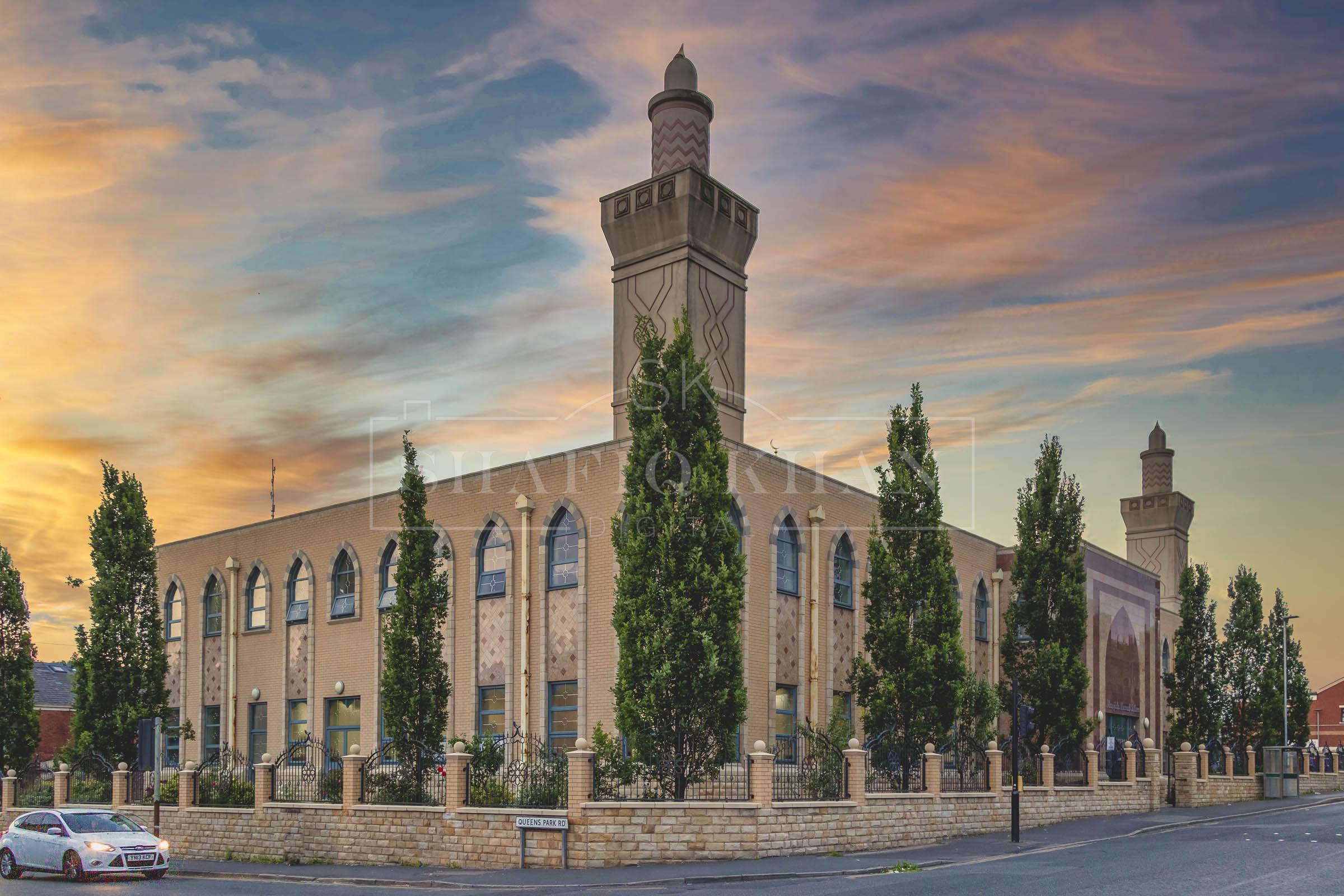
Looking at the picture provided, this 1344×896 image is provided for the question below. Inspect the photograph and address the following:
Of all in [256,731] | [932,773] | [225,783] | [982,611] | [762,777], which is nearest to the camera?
[762,777]

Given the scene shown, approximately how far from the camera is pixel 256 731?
3662cm

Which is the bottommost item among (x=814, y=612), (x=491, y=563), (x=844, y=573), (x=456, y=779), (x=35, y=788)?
(x=35, y=788)

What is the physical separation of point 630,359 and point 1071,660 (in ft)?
48.9

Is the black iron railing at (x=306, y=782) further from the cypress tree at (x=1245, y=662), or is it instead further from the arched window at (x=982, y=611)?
the cypress tree at (x=1245, y=662)

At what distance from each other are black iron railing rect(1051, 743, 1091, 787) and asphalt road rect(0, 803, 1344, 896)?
7133 mm

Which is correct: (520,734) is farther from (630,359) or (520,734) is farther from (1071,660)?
(1071,660)

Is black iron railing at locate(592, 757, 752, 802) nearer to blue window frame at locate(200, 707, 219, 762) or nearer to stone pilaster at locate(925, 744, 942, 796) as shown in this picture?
stone pilaster at locate(925, 744, 942, 796)

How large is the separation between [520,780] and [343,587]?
1304cm

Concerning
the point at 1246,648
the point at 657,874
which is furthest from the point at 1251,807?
the point at 657,874

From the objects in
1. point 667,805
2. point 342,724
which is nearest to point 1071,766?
point 667,805

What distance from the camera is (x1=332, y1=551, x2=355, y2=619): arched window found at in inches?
1345

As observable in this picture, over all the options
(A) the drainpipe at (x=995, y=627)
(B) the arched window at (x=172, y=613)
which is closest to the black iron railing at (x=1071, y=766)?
(A) the drainpipe at (x=995, y=627)

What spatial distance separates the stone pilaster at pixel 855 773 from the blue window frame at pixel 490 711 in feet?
30.8

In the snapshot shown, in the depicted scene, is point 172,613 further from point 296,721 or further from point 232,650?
point 296,721
